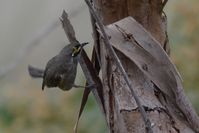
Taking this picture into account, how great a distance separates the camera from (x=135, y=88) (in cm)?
81

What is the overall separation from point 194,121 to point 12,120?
1173 millimetres

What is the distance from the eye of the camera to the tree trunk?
2.60 ft

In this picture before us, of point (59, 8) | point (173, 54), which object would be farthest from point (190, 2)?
point (59, 8)

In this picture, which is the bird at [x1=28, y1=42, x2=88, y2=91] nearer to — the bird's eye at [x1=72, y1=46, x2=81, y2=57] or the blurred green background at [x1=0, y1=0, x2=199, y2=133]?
the bird's eye at [x1=72, y1=46, x2=81, y2=57]

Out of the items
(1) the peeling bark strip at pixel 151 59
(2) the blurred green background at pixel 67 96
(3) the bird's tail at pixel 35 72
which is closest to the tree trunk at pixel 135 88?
(1) the peeling bark strip at pixel 151 59

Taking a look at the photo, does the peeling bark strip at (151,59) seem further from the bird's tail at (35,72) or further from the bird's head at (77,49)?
the bird's tail at (35,72)

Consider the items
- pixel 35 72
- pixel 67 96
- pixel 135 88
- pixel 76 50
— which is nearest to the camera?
pixel 135 88

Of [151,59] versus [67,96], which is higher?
[151,59]

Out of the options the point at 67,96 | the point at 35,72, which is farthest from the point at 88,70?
the point at 67,96

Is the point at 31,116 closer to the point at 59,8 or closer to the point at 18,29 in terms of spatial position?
the point at 59,8

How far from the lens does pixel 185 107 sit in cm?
82

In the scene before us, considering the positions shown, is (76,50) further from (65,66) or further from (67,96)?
(67,96)

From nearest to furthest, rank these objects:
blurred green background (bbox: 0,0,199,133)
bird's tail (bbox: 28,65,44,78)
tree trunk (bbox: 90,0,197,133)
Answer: tree trunk (bbox: 90,0,197,133)
bird's tail (bbox: 28,65,44,78)
blurred green background (bbox: 0,0,199,133)

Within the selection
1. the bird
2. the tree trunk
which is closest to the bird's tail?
the bird
